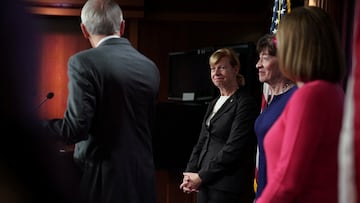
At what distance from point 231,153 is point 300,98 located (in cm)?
152

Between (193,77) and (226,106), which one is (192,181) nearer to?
(226,106)

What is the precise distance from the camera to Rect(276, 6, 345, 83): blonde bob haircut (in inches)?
56.1

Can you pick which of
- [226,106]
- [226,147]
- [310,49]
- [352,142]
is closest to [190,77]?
[226,106]

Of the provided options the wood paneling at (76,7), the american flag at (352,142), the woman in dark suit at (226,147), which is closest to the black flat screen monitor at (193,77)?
the wood paneling at (76,7)

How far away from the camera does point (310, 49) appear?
4.69 feet

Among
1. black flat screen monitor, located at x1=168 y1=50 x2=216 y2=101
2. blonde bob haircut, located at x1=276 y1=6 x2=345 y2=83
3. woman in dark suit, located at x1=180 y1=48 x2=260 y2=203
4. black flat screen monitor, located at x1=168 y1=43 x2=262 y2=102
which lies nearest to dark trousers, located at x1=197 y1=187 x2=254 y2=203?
woman in dark suit, located at x1=180 y1=48 x2=260 y2=203

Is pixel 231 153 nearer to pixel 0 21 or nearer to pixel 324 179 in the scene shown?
pixel 324 179

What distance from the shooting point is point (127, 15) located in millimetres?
5211

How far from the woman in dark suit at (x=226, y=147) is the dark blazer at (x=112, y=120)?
2.80ft

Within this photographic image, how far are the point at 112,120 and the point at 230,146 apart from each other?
106 cm

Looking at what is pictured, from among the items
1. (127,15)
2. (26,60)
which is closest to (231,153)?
(26,60)

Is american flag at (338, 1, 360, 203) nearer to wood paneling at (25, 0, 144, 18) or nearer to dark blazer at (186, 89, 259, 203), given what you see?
dark blazer at (186, 89, 259, 203)

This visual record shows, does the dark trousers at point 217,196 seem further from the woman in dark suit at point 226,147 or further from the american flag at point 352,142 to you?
the american flag at point 352,142

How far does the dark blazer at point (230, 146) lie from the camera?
2877 millimetres
